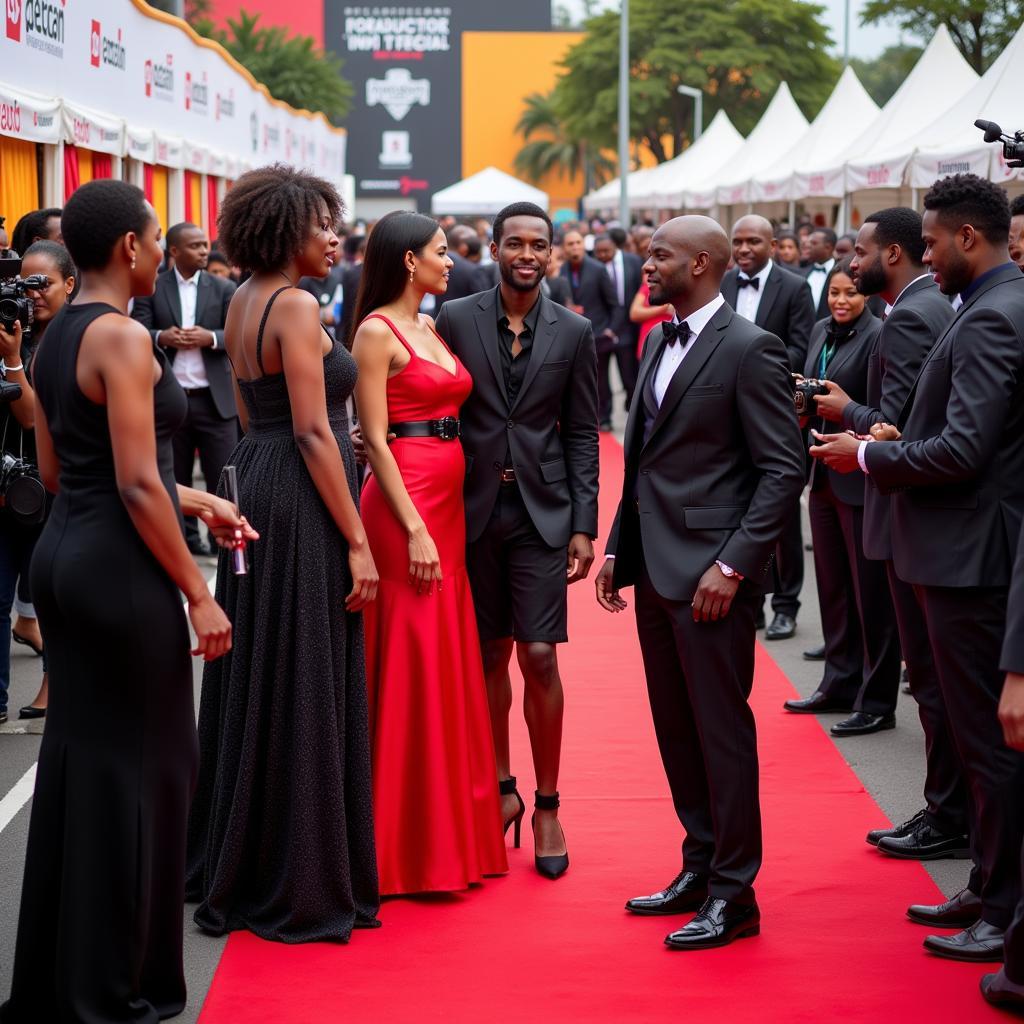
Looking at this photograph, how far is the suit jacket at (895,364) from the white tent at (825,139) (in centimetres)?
1649

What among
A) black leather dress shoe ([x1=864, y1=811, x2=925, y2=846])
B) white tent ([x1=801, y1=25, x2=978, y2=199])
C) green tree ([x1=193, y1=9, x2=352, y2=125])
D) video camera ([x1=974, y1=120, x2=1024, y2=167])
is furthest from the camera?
green tree ([x1=193, y1=9, x2=352, y2=125])

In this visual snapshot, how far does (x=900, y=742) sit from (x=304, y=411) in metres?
3.63

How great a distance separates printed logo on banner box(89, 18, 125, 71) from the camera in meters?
14.5

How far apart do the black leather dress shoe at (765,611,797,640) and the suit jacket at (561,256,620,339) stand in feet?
29.6

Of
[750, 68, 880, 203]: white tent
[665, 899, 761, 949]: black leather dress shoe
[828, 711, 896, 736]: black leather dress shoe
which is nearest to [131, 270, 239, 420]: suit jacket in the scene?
[828, 711, 896, 736]: black leather dress shoe

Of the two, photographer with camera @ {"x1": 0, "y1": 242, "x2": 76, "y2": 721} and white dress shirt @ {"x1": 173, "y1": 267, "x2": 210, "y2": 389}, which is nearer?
photographer with camera @ {"x1": 0, "y1": 242, "x2": 76, "y2": 721}

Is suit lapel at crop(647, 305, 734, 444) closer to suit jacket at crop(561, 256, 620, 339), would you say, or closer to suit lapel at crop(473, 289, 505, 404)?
suit lapel at crop(473, 289, 505, 404)

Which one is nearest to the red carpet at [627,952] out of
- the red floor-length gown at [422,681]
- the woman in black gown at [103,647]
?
the red floor-length gown at [422,681]

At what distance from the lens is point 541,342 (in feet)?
18.1

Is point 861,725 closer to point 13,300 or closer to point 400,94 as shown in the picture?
point 13,300

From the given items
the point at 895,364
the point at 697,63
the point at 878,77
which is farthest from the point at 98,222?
the point at 878,77

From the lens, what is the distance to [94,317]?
3883 mm

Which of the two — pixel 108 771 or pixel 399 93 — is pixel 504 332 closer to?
pixel 108 771

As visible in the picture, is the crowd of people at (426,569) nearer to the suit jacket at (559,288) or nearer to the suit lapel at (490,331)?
the suit lapel at (490,331)
